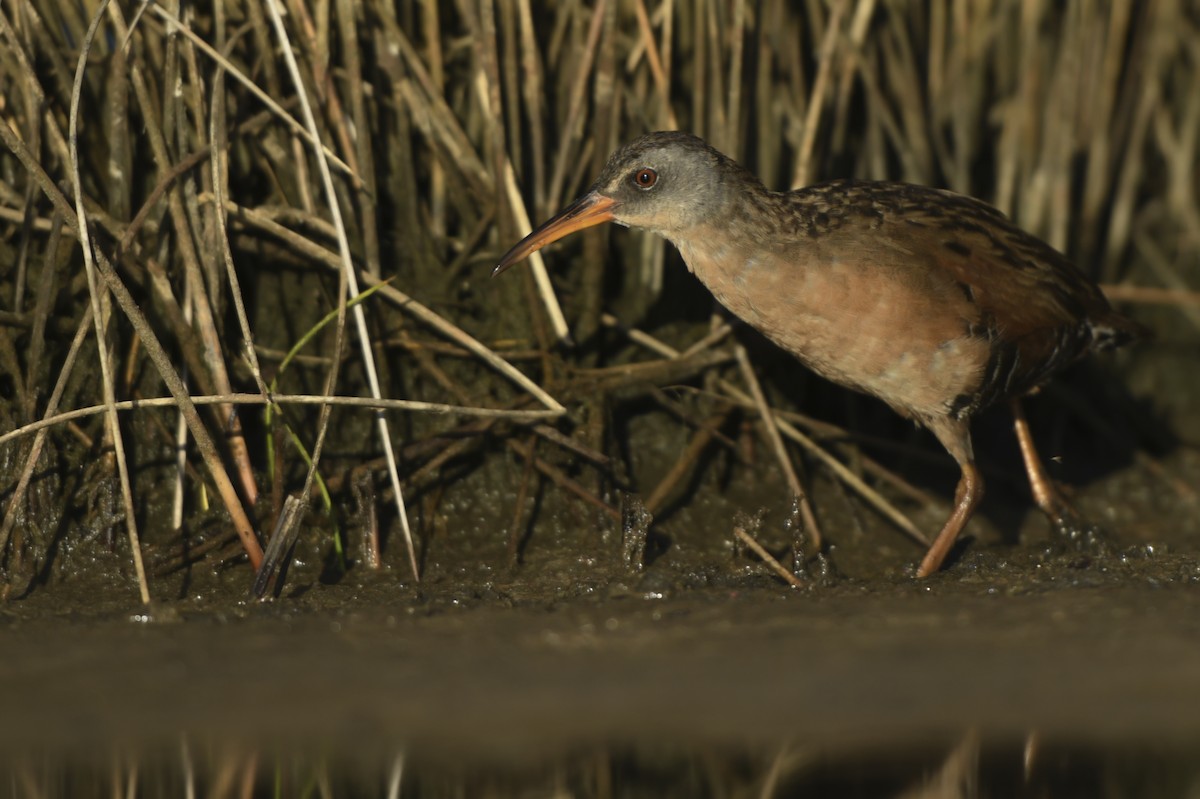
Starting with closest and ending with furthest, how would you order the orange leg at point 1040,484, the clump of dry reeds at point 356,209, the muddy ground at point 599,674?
the muddy ground at point 599,674
the clump of dry reeds at point 356,209
the orange leg at point 1040,484

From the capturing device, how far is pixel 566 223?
14.0ft

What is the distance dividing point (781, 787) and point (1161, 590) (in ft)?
5.51

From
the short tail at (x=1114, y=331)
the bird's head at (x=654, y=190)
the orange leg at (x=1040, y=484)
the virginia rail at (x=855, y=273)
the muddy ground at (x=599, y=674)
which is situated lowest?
the orange leg at (x=1040, y=484)

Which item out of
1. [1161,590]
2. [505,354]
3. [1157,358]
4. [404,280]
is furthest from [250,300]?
[1157,358]

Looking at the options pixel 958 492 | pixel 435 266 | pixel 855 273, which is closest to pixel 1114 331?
→ pixel 958 492

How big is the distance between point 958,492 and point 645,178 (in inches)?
54.1

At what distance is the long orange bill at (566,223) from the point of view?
13.9 ft

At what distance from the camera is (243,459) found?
4219mm

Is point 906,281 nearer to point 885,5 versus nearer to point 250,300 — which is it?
point 885,5

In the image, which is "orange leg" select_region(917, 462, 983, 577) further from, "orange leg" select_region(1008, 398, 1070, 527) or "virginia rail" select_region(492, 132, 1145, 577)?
"orange leg" select_region(1008, 398, 1070, 527)

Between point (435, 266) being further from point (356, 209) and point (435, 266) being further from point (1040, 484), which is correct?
point (1040, 484)

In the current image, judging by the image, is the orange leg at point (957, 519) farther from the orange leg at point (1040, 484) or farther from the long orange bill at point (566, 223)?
the long orange bill at point (566, 223)

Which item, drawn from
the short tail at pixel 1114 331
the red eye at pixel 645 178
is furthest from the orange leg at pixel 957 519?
the red eye at pixel 645 178

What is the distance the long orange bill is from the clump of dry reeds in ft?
1.03
